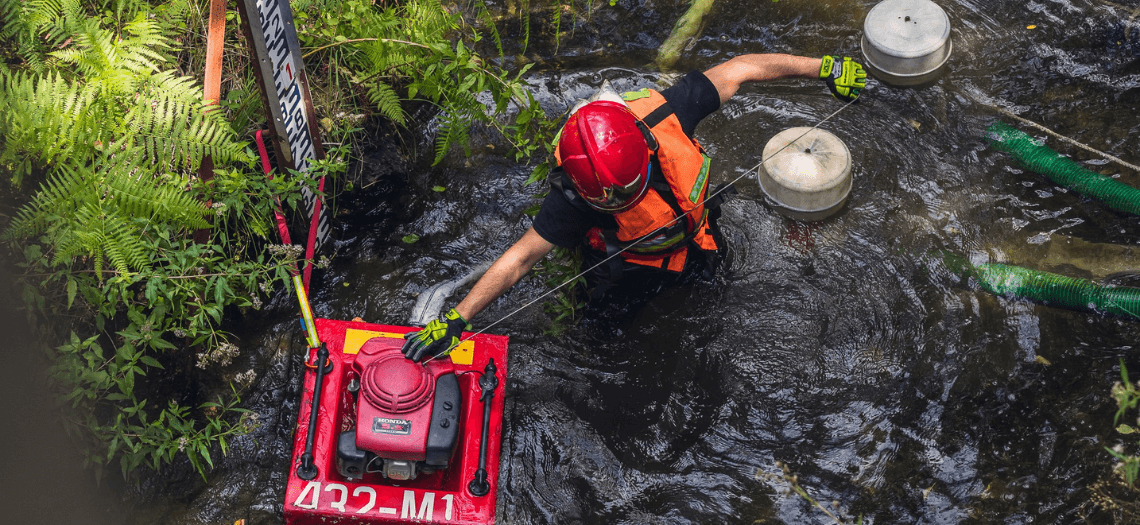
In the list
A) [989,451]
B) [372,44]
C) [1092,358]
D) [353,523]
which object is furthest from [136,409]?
[1092,358]

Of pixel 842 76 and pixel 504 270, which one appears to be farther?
pixel 842 76

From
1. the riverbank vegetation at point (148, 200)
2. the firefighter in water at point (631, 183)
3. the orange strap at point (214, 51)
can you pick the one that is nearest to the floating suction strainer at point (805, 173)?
the firefighter in water at point (631, 183)

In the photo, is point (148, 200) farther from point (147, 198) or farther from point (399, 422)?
point (399, 422)

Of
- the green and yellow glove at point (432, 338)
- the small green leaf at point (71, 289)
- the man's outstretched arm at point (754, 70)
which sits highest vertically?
the small green leaf at point (71, 289)

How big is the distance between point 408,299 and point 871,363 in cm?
287

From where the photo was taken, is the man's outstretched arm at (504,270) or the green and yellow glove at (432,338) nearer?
the green and yellow glove at (432,338)

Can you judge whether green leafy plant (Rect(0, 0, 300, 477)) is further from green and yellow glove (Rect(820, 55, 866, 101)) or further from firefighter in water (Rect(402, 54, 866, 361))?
green and yellow glove (Rect(820, 55, 866, 101))

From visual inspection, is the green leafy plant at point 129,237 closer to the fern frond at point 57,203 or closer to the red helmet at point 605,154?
the fern frond at point 57,203

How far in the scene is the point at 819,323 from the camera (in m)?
4.68

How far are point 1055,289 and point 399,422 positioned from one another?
3.77 metres

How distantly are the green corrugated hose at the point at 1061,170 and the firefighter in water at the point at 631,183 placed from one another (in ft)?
5.00

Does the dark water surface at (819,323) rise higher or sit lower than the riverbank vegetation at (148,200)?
lower

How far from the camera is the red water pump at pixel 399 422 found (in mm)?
3527

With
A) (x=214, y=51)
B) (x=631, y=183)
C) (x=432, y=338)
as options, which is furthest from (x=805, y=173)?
(x=214, y=51)
